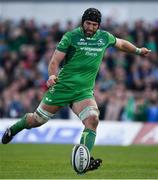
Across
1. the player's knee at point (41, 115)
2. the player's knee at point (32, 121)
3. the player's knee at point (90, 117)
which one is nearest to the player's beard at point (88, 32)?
the player's knee at point (90, 117)

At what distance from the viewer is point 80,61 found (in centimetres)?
1447

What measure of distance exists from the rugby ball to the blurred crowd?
1254 cm

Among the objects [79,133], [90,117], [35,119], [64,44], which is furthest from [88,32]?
[79,133]

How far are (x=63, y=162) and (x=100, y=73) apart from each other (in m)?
11.3

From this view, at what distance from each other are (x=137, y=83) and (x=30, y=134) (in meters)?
4.51

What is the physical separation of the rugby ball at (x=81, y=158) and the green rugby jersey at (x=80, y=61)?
1.38 m

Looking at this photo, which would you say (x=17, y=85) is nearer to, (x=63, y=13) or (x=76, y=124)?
(x=76, y=124)

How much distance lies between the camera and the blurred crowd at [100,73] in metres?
26.1

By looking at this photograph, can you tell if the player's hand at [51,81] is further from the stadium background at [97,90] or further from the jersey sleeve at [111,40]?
the stadium background at [97,90]

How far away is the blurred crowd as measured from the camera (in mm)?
26141

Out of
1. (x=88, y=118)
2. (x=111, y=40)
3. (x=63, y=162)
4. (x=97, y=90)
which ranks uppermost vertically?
(x=111, y=40)

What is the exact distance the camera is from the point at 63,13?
33.5 meters

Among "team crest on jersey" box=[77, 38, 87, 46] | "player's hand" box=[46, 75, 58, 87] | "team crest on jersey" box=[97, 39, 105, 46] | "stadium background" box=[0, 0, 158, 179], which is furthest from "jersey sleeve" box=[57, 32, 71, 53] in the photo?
"stadium background" box=[0, 0, 158, 179]

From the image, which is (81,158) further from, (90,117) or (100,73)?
(100,73)
